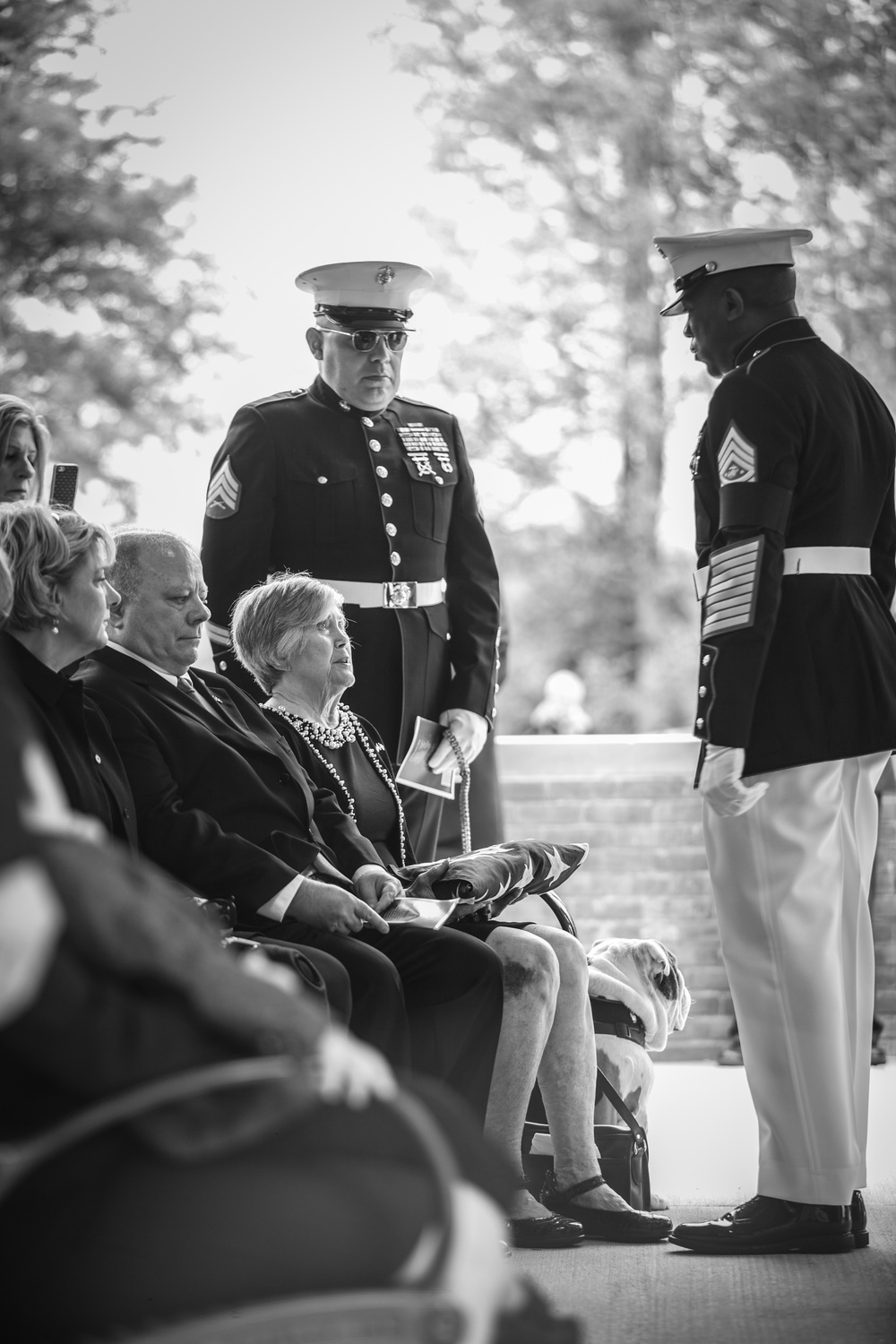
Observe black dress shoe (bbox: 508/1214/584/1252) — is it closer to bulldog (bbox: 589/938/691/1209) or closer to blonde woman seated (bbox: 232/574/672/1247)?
blonde woman seated (bbox: 232/574/672/1247)

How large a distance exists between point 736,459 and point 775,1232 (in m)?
1.28

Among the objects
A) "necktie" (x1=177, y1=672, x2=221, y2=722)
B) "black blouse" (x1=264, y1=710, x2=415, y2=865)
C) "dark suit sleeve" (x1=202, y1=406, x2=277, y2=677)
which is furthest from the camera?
"dark suit sleeve" (x1=202, y1=406, x2=277, y2=677)

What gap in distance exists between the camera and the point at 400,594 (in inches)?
140

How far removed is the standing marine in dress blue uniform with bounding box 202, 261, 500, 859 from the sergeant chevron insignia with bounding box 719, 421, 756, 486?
3.39 ft

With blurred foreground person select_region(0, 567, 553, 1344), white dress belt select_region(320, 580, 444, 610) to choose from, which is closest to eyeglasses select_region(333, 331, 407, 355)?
white dress belt select_region(320, 580, 444, 610)

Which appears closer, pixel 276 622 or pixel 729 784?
pixel 729 784

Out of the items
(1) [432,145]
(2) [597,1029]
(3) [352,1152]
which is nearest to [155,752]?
(2) [597,1029]

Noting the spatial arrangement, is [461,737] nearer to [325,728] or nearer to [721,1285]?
[325,728]

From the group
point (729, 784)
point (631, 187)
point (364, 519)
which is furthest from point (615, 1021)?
point (631, 187)

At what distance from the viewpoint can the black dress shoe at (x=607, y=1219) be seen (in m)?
2.70

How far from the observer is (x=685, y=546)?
13.1 meters

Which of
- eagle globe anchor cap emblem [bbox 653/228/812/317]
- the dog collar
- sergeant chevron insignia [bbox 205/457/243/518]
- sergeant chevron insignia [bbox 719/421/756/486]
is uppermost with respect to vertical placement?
eagle globe anchor cap emblem [bbox 653/228/812/317]

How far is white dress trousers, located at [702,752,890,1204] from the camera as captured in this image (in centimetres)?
262

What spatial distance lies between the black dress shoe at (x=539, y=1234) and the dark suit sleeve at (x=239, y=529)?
4.51 ft
